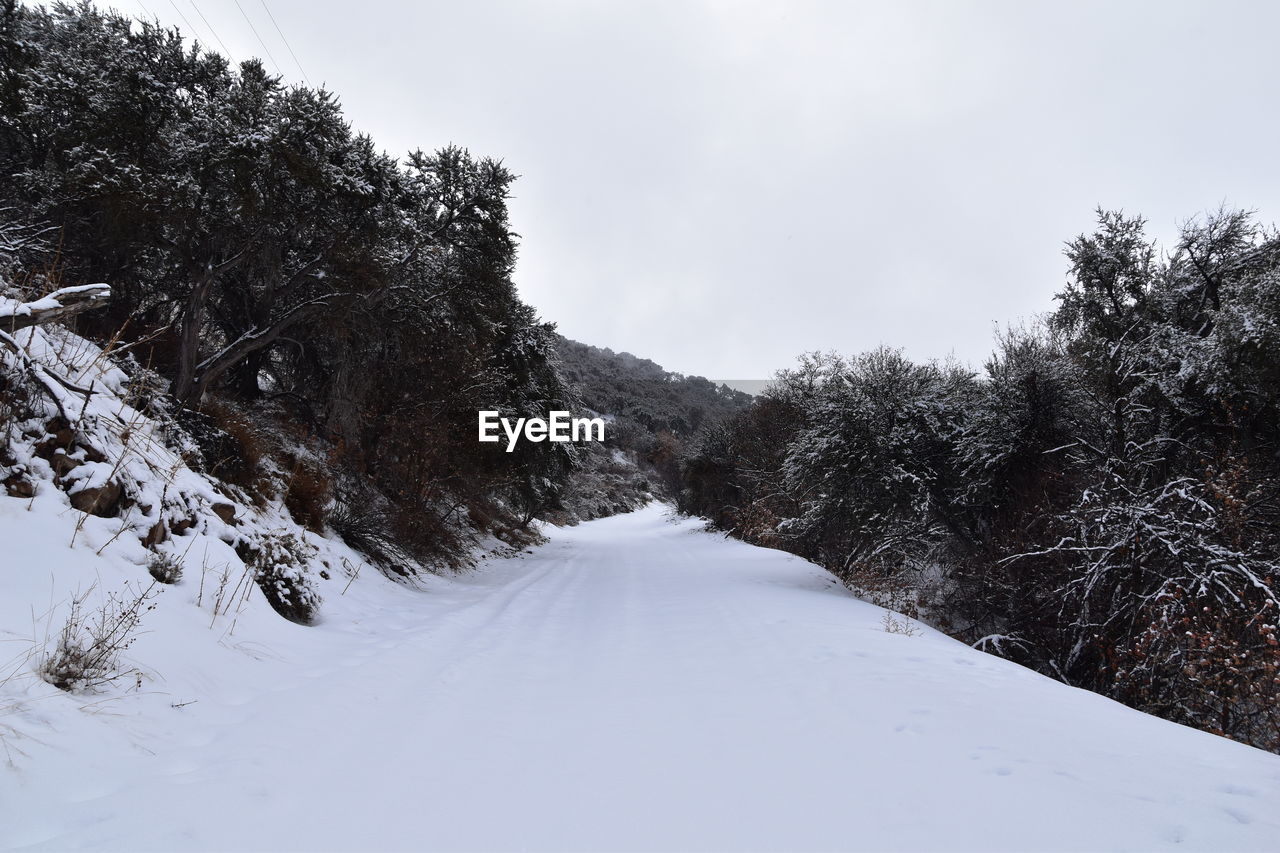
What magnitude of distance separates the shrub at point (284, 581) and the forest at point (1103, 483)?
9.13m

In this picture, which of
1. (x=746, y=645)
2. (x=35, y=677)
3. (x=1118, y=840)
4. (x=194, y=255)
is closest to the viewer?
(x=1118, y=840)

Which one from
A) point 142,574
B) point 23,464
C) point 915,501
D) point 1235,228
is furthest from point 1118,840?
point 1235,228

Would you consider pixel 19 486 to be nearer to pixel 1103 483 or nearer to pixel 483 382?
pixel 483 382

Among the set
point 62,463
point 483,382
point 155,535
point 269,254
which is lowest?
point 155,535

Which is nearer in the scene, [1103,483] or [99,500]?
[99,500]

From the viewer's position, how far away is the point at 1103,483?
26.3 feet

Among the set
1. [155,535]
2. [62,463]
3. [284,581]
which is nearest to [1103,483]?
[284,581]

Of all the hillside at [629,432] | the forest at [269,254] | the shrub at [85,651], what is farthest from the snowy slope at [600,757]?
the hillside at [629,432]

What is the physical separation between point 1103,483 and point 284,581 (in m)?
11.1

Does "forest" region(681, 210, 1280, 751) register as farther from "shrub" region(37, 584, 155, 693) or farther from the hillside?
the hillside

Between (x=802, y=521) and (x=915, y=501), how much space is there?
102 inches

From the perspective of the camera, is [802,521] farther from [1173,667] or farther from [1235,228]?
[1235,228]

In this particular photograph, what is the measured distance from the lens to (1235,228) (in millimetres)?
9086

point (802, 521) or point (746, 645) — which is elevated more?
point (802, 521)
